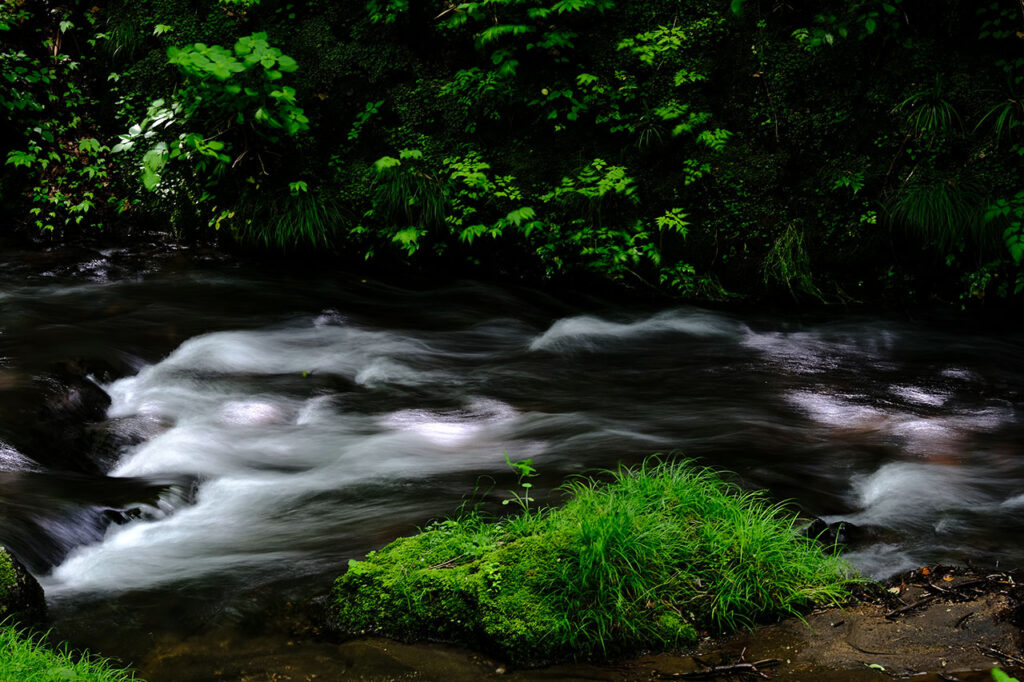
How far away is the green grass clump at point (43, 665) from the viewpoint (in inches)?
99.3

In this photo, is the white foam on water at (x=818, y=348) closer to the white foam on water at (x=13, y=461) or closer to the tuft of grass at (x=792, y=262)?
the tuft of grass at (x=792, y=262)

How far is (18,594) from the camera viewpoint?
3062 mm

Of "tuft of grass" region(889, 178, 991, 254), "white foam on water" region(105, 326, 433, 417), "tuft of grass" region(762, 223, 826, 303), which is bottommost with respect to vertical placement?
"white foam on water" region(105, 326, 433, 417)

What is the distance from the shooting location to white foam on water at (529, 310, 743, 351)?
693 cm

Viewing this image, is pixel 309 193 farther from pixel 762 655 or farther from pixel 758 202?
pixel 762 655

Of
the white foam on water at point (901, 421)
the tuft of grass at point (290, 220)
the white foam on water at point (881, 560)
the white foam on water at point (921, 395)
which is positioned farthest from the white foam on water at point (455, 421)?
the tuft of grass at point (290, 220)

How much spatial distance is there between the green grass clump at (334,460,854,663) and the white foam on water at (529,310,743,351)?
11.9 ft

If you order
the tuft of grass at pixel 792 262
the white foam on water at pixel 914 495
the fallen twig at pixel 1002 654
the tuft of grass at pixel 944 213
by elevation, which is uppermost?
the tuft of grass at pixel 944 213

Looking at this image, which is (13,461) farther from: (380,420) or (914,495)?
(914,495)

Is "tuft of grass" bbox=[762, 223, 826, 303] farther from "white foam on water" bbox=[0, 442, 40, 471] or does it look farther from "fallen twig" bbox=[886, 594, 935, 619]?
"white foam on water" bbox=[0, 442, 40, 471]

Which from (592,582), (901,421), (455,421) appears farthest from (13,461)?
(901,421)

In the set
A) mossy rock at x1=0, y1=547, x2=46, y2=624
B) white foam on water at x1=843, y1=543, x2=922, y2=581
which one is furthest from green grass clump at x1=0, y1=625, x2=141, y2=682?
white foam on water at x1=843, y1=543, x2=922, y2=581

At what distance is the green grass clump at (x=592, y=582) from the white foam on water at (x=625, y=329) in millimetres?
3638

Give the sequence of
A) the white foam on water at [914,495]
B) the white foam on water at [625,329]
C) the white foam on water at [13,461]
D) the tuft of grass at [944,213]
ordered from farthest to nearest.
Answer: the white foam on water at [625,329] → the tuft of grass at [944,213] → the white foam on water at [13,461] → the white foam on water at [914,495]
